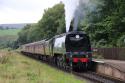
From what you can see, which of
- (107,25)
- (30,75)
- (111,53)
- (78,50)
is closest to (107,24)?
(107,25)

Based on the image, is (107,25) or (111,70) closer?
(111,70)

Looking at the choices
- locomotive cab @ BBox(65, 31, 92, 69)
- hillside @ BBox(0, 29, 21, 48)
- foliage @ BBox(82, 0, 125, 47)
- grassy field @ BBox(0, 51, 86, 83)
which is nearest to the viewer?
grassy field @ BBox(0, 51, 86, 83)

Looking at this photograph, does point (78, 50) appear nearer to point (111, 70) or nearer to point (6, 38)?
point (111, 70)

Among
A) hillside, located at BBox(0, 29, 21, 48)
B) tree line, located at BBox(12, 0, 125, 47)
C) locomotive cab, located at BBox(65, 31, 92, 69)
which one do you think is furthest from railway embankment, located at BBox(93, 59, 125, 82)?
hillside, located at BBox(0, 29, 21, 48)

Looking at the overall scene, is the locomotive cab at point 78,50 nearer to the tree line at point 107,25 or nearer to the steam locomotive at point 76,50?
the steam locomotive at point 76,50

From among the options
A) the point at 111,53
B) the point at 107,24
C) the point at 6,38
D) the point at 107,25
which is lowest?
the point at 111,53

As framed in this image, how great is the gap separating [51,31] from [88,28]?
157 ft

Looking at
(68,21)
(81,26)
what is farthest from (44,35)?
(68,21)

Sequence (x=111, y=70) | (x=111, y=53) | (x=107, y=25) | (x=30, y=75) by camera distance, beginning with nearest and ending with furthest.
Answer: (x=30, y=75), (x=111, y=70), (x=111, y=53), (x=107, y=25)

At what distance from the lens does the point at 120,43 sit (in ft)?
153

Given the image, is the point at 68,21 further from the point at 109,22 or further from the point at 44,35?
the point at 44,35

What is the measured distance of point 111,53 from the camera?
4494 cm

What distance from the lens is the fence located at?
4241 centimetres

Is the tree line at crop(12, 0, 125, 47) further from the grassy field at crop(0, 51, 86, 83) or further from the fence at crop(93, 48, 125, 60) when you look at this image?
the grassy field at crop(0, 51, 86, 83)
